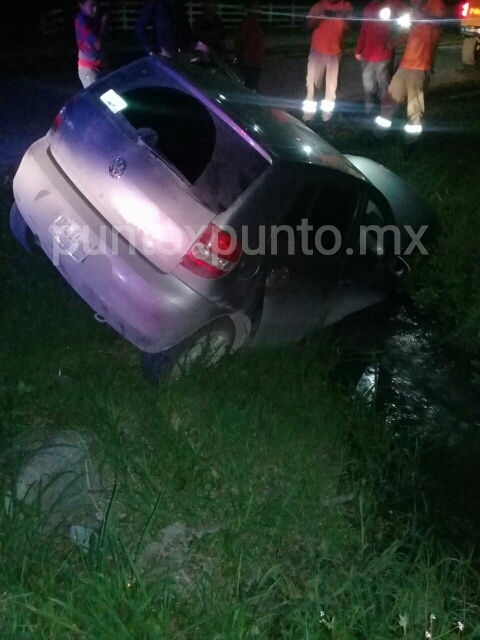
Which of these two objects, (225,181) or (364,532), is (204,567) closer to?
(364,532)

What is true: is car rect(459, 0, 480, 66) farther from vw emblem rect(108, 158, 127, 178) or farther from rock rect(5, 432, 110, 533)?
rock rect(5, 432, 110, 533)

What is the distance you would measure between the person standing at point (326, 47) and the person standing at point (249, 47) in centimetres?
69

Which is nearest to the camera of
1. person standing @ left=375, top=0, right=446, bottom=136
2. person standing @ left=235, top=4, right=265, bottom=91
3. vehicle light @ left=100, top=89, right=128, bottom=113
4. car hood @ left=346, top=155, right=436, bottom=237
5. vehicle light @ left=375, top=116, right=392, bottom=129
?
vehicle light @ left=100, top=89, right=128, bottom=113

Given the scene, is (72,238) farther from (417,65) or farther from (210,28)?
(417,65)

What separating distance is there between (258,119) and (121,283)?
1299 millimetres

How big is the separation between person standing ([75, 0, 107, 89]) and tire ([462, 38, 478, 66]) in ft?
35.9

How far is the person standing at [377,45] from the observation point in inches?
333

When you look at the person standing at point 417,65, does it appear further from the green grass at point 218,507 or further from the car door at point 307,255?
the green grass at point 218,507

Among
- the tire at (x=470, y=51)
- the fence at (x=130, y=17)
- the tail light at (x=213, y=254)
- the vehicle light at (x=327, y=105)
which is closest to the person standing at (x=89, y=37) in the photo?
the vehicle light at (x=327, y=105)

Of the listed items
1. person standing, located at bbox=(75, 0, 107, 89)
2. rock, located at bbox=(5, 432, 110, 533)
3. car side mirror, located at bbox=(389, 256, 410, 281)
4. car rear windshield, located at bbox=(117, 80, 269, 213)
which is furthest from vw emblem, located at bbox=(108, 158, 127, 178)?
person standing, located at bbox=(75, 0, 107, 89)

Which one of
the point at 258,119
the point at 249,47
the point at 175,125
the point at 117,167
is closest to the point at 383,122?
the point at 249,47

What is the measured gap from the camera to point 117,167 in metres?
3.79

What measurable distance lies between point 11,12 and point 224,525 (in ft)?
64.3

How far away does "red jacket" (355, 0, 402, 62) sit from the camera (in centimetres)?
847
